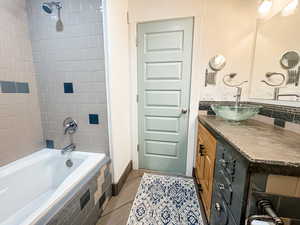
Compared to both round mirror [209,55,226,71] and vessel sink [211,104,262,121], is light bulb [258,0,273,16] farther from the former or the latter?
vessel sink [211,104,262,121]

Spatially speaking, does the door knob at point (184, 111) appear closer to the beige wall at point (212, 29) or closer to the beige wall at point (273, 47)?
the beige wall at point (212, 29)

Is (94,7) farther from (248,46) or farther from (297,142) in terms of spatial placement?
(297,142)

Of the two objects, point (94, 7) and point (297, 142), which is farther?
point (94, 7)

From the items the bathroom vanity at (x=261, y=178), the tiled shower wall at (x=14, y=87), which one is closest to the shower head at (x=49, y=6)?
the tiled shower wall at (x=14, y=87)

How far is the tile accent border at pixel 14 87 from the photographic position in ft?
4.12

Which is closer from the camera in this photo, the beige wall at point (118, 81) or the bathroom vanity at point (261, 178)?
the bathroom vanity at point (261, 178)

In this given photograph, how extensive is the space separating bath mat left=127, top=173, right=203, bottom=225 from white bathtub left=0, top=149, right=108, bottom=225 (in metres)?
0.60

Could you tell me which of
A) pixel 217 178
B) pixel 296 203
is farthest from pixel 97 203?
pixel 296 203

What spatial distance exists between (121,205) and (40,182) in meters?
0.89

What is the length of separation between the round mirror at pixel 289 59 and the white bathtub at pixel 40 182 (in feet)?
6.31

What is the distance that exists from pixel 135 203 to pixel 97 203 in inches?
16.1

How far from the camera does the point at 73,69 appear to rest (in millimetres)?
1476

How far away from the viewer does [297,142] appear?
31.9 inches

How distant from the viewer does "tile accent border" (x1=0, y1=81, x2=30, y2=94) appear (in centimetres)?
126
